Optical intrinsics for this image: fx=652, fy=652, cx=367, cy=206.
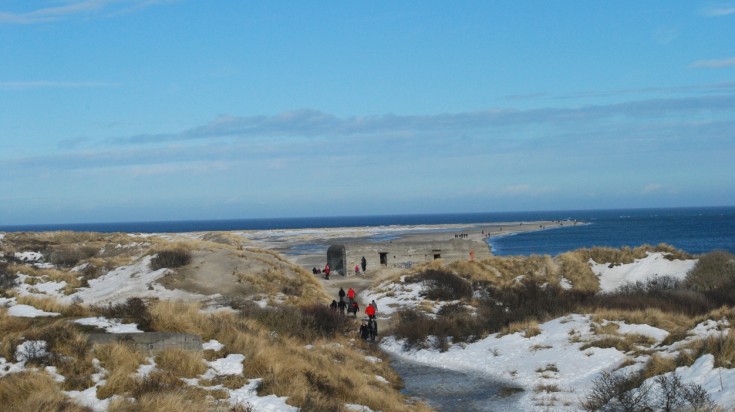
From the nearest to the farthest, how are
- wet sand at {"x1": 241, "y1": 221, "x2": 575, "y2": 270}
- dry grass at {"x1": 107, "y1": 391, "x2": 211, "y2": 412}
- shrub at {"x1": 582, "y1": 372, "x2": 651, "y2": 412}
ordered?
dry grass at {"x1": 107, "y1": 391, "x2": 211, "y2": 412}
shrub at {"x1": 582, "y1": 372, "x2": 651, "y2": 412}
wet sand at {"x1": 241, "y1": 221, "x2": 575, "y2": 270}

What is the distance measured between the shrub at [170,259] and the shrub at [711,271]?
92.9 ft

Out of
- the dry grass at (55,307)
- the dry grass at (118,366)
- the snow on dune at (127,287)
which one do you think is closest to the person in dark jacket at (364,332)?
the snow on dune at (127,287)

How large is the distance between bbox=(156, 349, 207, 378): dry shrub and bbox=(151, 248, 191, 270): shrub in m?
24.3

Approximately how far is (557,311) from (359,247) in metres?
24.7

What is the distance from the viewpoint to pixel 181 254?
3938 cm

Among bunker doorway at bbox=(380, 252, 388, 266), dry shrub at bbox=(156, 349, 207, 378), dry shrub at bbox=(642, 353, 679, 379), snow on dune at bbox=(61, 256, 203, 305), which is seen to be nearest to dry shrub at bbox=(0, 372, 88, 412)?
dry shrub at bbox=(156, 349, 207, 378)

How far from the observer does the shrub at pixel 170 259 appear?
125 ft

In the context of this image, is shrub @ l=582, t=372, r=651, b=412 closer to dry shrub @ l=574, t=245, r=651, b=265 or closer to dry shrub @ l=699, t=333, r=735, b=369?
dry shrub @ l=699, t=333, r=735, b=369

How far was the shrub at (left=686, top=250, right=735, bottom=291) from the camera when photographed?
115ft

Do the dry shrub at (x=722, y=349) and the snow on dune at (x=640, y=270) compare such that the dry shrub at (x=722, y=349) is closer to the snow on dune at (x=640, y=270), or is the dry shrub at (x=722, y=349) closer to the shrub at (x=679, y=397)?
the shrub at (x=679, y=397)

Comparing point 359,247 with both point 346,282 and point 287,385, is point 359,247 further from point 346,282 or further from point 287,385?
point 287,385

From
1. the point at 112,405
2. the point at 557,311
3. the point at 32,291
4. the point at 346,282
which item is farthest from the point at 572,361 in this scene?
the point at 32,291

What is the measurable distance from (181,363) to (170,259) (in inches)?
1013

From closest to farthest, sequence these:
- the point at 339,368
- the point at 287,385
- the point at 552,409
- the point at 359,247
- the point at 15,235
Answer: the point at 287,385, the point at 552,409, the point at 339,368, the point at 359,247, the point at 15,235
